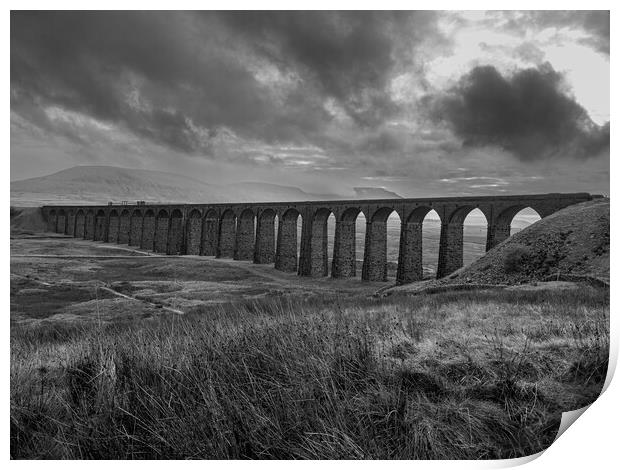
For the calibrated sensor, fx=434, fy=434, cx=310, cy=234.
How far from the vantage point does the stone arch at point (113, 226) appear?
70625mm

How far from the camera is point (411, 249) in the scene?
3519cm

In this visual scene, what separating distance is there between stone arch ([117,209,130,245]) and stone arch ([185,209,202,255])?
51.3ft

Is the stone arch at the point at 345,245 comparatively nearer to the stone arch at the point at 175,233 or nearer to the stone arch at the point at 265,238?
the stone arch at the point at 265,238

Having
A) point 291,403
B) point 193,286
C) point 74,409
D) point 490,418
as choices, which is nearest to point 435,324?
point 490,418

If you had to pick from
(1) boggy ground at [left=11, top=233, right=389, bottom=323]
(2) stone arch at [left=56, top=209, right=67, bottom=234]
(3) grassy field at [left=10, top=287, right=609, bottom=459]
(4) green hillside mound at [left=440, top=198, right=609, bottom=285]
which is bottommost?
(1) boggy ground at [left=11, top=233, right=389, bottom=323]

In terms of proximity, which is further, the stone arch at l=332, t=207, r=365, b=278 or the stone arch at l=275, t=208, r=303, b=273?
the stone arch at l=275, t=208, r=303, b=273

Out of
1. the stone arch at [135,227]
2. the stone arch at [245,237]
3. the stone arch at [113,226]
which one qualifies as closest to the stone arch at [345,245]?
the stone arch at [245,237]

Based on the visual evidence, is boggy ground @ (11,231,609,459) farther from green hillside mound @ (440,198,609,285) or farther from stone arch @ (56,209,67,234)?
stone arch @ (56,209,67,234)

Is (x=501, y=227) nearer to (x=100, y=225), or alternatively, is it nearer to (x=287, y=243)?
(x=287, y=243)

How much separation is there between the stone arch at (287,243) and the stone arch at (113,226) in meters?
36.8

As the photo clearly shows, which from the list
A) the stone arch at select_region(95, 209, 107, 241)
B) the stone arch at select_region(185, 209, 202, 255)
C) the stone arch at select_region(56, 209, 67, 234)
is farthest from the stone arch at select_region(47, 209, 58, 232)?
the stone arch at select_region(185, 209, 202, 255)

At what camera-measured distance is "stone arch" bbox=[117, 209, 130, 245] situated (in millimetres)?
70106
